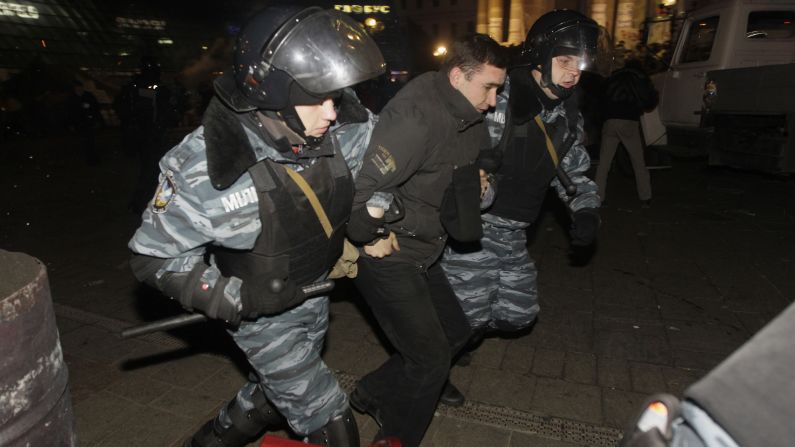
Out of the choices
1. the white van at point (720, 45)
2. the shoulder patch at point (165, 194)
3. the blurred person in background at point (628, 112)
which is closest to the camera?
the shoulder patch at point (165, 194)

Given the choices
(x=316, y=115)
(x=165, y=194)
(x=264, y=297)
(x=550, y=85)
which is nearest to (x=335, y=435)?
(x=264, y=297)

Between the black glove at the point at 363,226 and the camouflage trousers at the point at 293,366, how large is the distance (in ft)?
1.04

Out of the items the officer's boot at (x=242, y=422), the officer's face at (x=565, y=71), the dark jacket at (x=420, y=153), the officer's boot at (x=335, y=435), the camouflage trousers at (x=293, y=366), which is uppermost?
the officer's face at (x=565, y=71)

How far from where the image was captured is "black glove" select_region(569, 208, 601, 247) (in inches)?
121

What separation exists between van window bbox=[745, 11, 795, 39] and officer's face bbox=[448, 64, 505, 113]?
7727 millimetres

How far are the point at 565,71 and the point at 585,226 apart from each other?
0.88 m

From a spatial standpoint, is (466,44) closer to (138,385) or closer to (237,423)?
(237,423)

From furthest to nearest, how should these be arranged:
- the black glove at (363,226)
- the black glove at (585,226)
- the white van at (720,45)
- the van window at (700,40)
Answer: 1. the van window at (700,40)
2. the white van at (720,45)
3. the black glove at (585,226)
4. the black glove at (363,226)

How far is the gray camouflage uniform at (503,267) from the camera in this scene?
309 cm

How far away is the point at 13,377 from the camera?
1339mm

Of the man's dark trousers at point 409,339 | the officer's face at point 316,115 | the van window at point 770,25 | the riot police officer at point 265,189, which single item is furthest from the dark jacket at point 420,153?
the van window at point 770,25

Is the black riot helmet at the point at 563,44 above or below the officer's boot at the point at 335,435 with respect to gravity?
above

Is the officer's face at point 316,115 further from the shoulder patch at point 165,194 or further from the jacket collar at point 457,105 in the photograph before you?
the jacket collar at point 457,105

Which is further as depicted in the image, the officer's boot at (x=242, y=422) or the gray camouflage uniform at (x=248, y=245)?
the officer's boot at (x=242, y=422)
